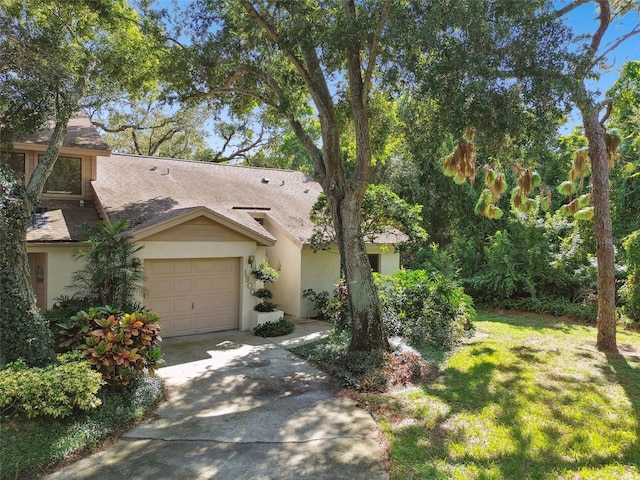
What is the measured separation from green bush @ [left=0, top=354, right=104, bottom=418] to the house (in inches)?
189

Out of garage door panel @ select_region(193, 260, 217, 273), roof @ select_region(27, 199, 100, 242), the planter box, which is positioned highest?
roof @ select_region(27, 199, 100, 242)

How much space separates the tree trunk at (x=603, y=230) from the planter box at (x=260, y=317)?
27.8 ft

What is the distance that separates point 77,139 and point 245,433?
1087cm

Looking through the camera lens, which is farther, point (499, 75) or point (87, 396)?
point (499, 75)

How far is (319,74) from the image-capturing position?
9.71 m

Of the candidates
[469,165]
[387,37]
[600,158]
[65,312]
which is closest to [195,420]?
[65,312]

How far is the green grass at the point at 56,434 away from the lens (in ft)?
16.3

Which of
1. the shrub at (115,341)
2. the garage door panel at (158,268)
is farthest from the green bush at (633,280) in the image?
the garage door panel at (158,268)

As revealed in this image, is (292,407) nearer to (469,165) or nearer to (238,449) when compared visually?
(238,449)

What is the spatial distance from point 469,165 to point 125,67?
8897 millimetres

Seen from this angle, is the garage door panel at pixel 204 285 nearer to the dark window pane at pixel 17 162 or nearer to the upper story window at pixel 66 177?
the upper story window at pixel 66 177

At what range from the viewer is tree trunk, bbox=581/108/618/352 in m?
9.67

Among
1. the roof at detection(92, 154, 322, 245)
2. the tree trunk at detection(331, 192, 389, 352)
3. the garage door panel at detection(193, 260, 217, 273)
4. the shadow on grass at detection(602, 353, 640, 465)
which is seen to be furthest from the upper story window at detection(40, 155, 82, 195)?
the shadow on grass at detection(602, 353, 640, 465)

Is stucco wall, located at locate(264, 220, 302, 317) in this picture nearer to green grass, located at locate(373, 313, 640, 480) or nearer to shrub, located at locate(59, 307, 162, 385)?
green grass, located at locate(373, 313, 640, 480)
